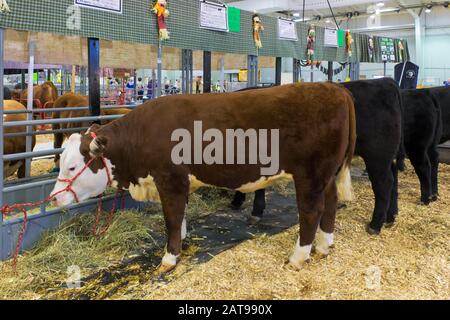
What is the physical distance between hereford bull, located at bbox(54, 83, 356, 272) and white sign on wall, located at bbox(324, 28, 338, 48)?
382 centimetres

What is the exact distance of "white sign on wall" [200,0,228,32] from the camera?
4273mm

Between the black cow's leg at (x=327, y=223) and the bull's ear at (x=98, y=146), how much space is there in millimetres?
1539

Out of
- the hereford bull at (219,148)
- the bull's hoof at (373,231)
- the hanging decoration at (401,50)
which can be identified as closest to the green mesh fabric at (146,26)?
the hereford bull at (219,148)

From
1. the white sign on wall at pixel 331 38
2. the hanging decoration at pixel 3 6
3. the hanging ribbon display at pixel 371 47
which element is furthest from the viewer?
the hanging ribbon display at pixel 371 47

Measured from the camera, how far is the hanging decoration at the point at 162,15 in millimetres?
3781

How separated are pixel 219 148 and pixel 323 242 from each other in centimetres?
102

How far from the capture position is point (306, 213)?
2.89 metres

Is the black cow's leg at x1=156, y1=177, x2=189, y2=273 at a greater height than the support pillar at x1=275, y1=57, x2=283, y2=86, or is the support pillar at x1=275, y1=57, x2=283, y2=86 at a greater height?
the support pillar at x1=275, y1=57, x2=283, y2=86

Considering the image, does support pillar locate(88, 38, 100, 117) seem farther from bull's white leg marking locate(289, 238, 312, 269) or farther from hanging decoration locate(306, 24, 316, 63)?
hanging decoration locate(306, 24, 316, 63)

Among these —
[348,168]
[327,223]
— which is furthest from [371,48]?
[327,223]

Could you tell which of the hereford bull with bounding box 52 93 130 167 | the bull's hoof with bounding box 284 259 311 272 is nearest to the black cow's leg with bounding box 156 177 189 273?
the bull's hoof with bounding box 284 259 311 272

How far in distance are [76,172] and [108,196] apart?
34.7 inches

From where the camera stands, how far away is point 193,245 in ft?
10.9

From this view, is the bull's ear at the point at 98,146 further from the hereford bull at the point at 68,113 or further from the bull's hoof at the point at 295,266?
the hereford bull at the point at 68,113
